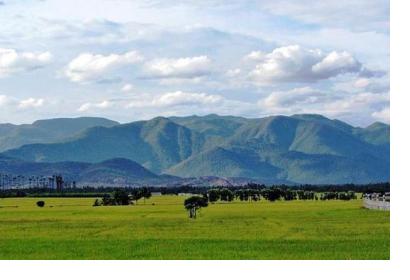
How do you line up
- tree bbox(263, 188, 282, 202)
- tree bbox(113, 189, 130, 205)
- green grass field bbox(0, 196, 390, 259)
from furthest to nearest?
1. tree bbox(263, 188, 282, 202)
2. tree bbox(113, 189, 130, 205)
3. green grass field bbox(0, 196, 390, 259)

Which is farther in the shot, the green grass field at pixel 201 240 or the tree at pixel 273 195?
the tree at pixel 273 195

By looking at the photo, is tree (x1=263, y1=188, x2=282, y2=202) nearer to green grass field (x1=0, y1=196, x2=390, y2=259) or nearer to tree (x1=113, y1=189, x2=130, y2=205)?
tree (x1=113, y1=189, x2=130, y2=205)

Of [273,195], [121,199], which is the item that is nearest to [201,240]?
[121,199]

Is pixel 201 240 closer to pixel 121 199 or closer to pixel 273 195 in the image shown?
pixel 121 199

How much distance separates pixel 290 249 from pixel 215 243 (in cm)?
605

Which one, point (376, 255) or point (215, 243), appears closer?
point (376, 255)

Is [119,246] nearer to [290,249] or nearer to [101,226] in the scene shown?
[290,249]

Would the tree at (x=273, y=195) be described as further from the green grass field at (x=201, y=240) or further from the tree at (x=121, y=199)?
the green grass field at (x=201, y=240)

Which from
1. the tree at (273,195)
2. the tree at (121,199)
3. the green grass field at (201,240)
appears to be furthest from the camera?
the tree at (273,195)

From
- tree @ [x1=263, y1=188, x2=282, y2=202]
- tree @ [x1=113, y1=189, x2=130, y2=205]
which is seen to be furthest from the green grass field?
tree @ [x1=263, y1=188, x2=282, y2=202]

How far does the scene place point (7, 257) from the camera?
4450 centimetres

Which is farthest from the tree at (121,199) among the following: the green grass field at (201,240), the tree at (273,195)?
the green grass field at (201,240)

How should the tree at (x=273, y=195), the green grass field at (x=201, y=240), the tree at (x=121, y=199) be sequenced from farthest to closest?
1. the tree at (x=273, y=195)
2. the tree at (x=121, y=199)
3. the green grass field at (x=201, y=240)

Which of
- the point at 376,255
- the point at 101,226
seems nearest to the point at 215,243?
the point at 376,255
